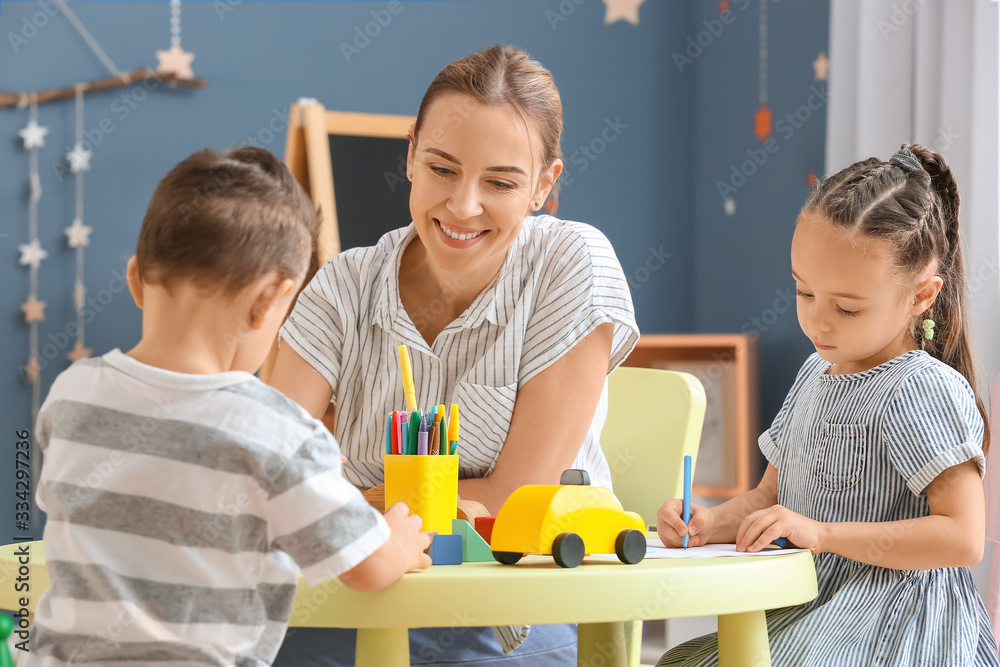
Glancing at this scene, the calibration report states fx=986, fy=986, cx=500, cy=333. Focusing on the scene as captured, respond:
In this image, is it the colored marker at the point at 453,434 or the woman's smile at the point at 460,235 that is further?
the woman's smile at the point at 460,235

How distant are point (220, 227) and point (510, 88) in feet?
1.99

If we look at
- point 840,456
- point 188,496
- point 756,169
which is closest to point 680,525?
point 840,456

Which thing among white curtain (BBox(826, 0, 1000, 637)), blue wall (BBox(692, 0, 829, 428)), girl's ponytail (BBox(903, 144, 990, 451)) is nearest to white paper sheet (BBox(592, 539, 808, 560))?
girl's ponytail (BBox(903, 144, 990, 451))

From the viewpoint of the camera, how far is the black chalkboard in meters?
2.73

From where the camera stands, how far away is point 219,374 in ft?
2.30

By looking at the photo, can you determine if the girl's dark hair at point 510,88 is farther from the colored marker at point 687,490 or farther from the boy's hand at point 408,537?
the boy's hand at point 408,537

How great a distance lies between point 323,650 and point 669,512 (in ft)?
1.36

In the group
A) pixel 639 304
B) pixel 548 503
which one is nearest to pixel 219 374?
pixel 548 503

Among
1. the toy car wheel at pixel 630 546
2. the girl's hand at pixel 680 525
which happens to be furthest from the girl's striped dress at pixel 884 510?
the toy car wheel at pixel 630 546

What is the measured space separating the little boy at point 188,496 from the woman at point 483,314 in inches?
20.1

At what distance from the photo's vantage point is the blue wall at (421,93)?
9.55 ft

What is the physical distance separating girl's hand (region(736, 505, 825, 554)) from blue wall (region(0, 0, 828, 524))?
74.1 inches

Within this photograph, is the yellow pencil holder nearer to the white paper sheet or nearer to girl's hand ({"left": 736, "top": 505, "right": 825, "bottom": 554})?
the white paper sheet

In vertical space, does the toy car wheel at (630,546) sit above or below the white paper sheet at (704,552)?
above
